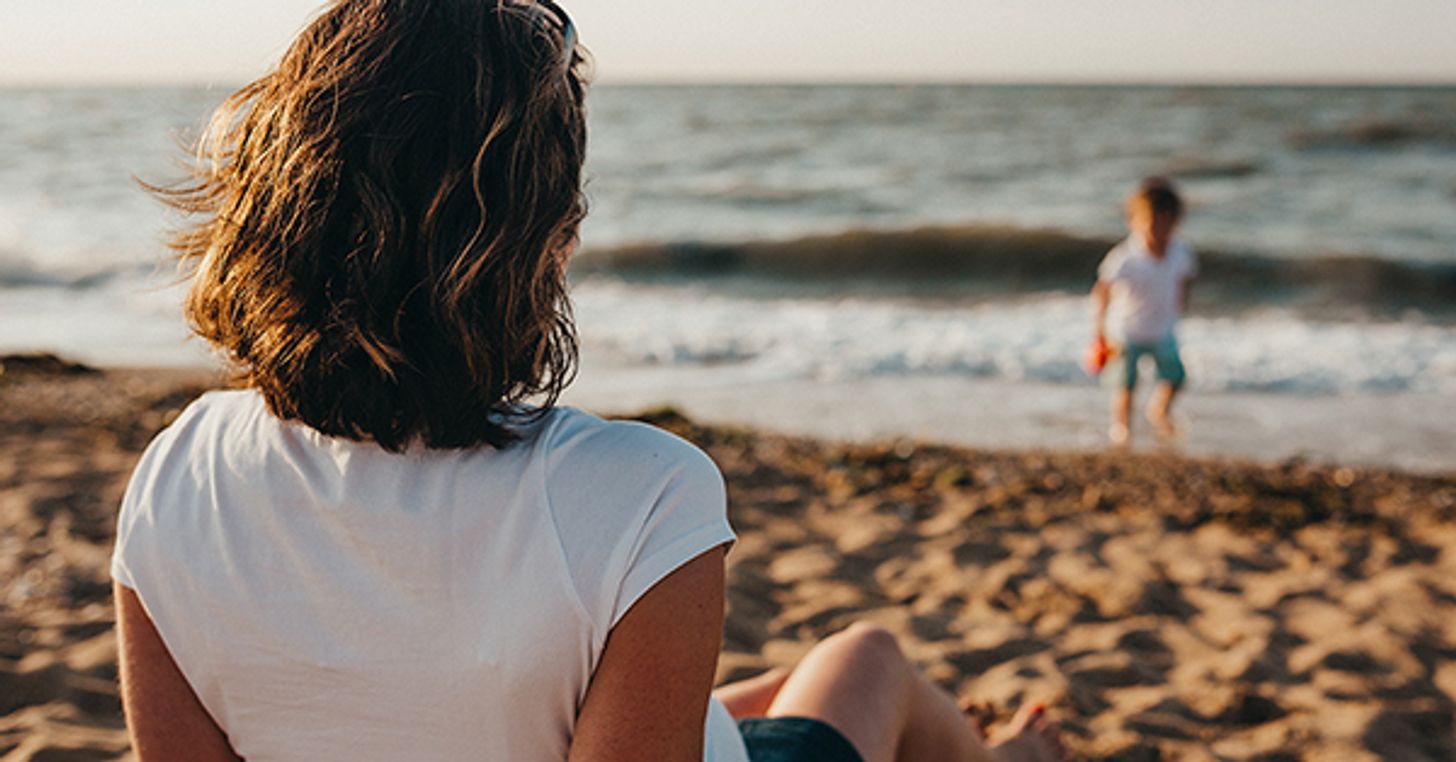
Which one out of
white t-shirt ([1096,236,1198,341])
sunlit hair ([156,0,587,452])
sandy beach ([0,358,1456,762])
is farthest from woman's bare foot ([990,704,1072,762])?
white t-shirt ([1096,236,1198,341])

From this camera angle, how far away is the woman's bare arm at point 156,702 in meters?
1.30

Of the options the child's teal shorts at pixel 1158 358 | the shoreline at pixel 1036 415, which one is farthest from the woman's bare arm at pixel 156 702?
the child's teal shorts at pixel 1158 358

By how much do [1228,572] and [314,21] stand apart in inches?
147

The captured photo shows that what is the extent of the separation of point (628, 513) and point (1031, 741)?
1704 millimetres

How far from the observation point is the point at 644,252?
15.0m

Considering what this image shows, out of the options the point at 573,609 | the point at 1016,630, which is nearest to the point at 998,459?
the point at 1016,630

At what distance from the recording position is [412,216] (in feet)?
3.71

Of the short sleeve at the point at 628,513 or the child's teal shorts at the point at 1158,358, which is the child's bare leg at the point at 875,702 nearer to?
the short sleeve at the point at 628,513

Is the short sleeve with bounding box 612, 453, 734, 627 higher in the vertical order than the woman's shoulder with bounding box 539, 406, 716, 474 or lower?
lower

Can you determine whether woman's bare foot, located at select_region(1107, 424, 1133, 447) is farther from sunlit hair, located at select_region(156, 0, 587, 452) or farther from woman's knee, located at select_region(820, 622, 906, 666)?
sunlit hair, located at select_region(156, 0, 587, 452)

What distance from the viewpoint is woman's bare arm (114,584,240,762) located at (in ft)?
4.27

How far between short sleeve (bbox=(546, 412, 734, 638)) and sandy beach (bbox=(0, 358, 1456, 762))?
2098 millimetres

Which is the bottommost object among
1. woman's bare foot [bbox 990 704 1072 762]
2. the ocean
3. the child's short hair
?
the ocean

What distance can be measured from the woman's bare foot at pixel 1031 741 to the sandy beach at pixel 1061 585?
414 mm
